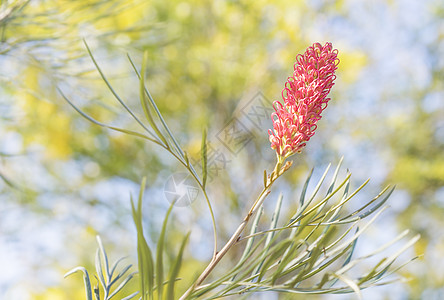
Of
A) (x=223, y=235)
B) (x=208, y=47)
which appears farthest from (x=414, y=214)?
(x=208, y=47)

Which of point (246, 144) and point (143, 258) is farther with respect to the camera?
point (246, 144)

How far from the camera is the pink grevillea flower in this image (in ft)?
0.85

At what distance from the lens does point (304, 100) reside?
0.26 m

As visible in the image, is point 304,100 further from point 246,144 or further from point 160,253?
point 246,144

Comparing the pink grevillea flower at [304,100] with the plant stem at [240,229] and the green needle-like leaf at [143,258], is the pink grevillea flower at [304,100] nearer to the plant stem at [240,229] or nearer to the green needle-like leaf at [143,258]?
the plant stem at [240,229]

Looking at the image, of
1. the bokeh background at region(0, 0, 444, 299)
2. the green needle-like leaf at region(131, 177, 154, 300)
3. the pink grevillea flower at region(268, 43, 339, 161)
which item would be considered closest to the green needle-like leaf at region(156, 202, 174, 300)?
the green needle-like leaf at region(131, 177, 154, 300)

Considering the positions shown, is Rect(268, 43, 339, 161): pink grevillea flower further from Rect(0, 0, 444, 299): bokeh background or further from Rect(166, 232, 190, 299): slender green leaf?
Rect(0, 0, 444, 299): bokeh background

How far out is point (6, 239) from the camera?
1.49 m

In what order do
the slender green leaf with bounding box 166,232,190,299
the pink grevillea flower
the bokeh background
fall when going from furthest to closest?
the bokeh background → the pink grevillea flower → the slender green leaf with bounding box 166,232,190,299

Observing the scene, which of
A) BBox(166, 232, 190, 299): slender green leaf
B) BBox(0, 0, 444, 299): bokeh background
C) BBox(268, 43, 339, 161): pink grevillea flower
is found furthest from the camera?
BBox(0, 0, 444, 299): bokeh background

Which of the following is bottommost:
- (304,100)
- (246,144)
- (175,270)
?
(175,270)

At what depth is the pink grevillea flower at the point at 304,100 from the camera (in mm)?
260

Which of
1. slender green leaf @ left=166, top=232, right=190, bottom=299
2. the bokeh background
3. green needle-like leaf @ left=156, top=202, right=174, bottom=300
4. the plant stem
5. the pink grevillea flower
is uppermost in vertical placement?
the bokeh background

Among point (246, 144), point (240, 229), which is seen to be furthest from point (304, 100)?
point (246, 144)
